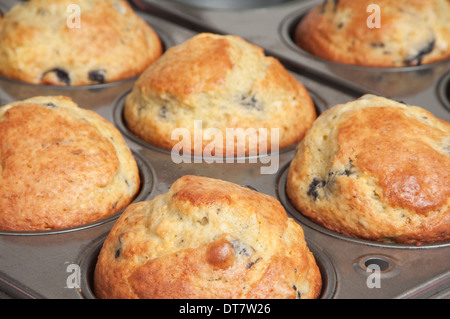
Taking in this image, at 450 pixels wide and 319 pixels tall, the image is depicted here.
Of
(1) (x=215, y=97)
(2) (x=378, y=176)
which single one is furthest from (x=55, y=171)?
(2) (x=378, y=176)

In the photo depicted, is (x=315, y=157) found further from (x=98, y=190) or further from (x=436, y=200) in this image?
(x=98, y=190)

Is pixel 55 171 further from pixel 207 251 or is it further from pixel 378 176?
pixel 378 176

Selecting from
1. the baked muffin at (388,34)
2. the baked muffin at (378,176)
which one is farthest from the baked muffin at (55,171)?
the baked muffin at (388,34)

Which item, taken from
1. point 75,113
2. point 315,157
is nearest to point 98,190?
point 75,113

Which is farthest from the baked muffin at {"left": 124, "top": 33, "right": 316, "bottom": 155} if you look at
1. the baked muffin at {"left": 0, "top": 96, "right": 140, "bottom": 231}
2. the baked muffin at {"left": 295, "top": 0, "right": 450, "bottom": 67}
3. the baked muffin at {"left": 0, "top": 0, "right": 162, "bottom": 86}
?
the baked muffin at {"left": 295, "top": 0, "right": 450, "bottom": 67}

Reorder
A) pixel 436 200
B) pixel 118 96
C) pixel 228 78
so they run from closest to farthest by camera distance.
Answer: pixel 436 200, pixel 228 78, pixel 118 96
